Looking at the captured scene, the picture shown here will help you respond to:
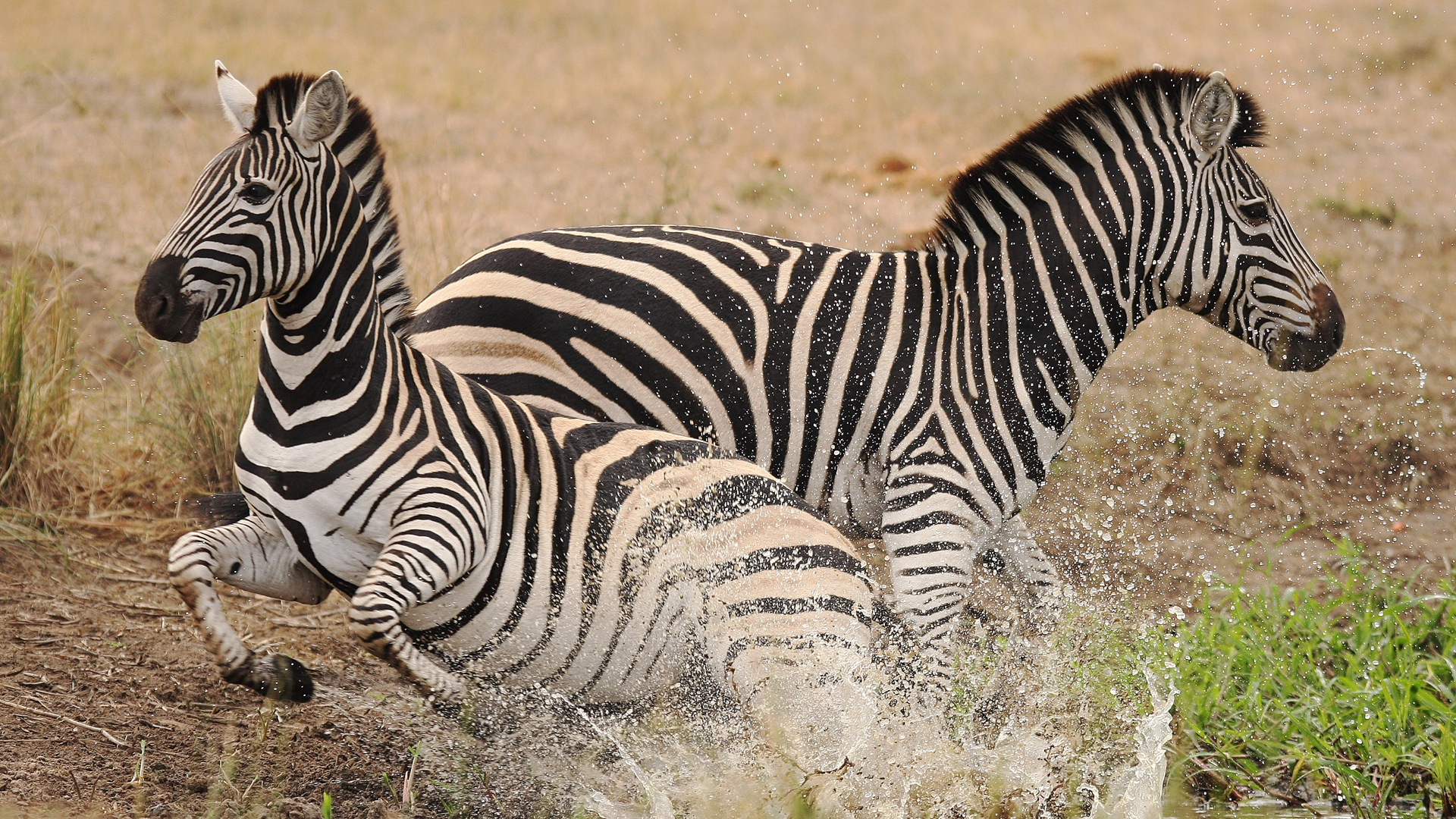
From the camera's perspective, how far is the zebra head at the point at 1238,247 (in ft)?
15.2

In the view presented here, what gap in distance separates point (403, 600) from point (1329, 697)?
3209 mm

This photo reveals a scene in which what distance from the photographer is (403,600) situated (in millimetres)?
3342

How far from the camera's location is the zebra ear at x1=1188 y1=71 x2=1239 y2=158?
453 cm

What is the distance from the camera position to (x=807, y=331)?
4.61 meters

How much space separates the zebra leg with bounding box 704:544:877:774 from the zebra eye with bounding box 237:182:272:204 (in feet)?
5.18

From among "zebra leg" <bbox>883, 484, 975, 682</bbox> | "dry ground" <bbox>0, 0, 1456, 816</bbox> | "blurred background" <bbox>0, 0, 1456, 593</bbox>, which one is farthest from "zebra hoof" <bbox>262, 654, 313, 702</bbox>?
"blurred background" <bbox>0, 0, 1456, 593</bbox>

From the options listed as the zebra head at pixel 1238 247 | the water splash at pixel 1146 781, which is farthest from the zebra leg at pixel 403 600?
the zebra head at pixel 1238 247

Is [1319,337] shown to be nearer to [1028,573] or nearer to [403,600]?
[1028,573]

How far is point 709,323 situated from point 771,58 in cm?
1011

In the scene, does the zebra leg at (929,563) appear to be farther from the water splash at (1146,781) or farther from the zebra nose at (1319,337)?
the zebra nose at (1319,337)

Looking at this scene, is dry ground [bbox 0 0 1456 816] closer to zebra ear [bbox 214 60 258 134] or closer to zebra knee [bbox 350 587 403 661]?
zebra knee [bbox 350 587 403 661]

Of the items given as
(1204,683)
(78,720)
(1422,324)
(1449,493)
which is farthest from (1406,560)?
(78,720)

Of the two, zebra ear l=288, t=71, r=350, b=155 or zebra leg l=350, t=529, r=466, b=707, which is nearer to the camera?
zebra leg l=350, t=529, r=466, b=707

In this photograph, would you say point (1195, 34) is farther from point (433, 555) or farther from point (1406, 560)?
point (433, 555)
